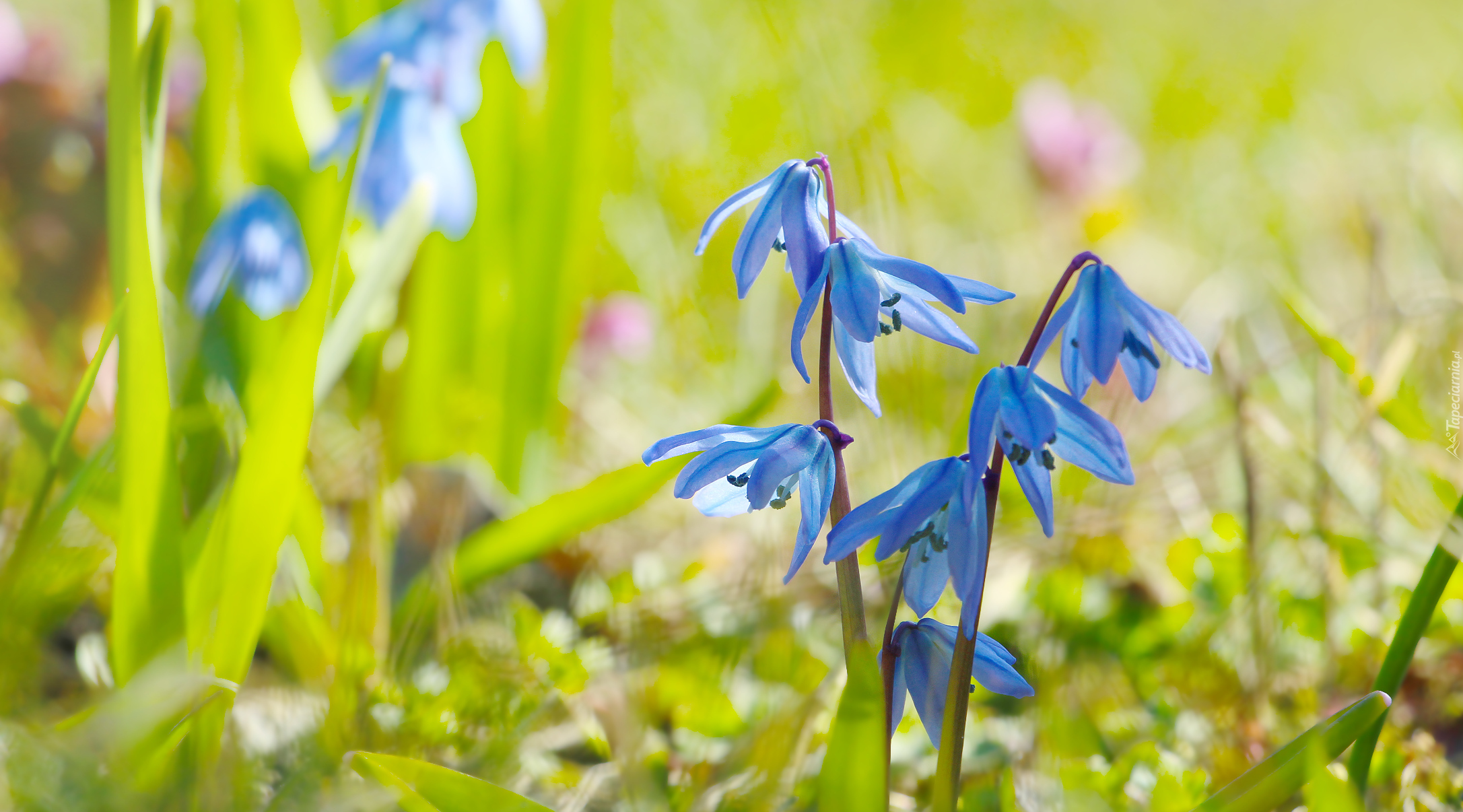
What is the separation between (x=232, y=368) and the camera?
1.39 metres

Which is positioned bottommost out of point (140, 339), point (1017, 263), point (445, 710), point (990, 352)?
point (1017, 263)

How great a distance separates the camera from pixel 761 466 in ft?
1.91

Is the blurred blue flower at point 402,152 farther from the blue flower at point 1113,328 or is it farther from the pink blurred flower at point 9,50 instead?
the pink blurred flower at point 9,50

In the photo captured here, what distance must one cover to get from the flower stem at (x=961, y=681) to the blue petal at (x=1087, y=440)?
0.04 meters

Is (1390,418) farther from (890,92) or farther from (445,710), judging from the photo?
(890,92)

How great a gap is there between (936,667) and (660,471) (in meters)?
0.44

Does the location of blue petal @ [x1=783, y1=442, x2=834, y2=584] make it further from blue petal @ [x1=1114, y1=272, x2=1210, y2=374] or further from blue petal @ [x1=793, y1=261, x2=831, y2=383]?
blue petal @ [x1=1114, y1=272, x2=1210, y2=374]

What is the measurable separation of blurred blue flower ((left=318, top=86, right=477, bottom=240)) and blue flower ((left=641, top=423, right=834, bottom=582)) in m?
0.83

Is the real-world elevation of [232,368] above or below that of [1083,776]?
above

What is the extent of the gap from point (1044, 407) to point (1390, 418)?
733mm

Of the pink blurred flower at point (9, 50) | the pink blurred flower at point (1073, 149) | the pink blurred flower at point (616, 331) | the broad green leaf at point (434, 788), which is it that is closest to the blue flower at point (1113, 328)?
the broad green leaf at point (434, 788)

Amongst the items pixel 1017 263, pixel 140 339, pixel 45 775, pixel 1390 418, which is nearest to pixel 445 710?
pixel 45 775

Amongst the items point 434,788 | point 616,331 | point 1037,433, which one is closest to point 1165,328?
point 1037,433

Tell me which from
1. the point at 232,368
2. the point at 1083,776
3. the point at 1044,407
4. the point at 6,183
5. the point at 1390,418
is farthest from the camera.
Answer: the point at 6,183
